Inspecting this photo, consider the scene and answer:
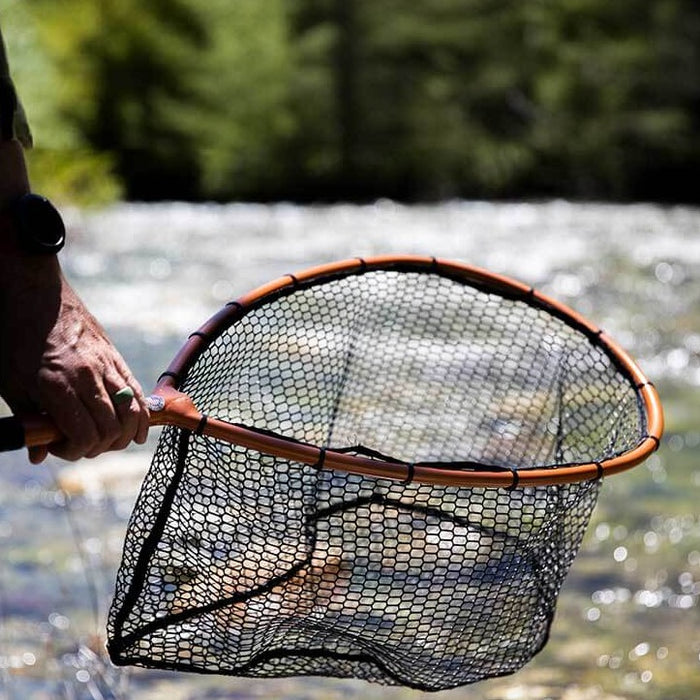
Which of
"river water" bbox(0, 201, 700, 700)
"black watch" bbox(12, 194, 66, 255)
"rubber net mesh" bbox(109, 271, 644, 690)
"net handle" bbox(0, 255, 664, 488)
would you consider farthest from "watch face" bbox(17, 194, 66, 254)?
"river water" bbox(0, 201, 700, 700)

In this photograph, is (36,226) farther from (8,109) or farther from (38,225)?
(8,109)

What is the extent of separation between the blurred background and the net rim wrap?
1269 millimetres

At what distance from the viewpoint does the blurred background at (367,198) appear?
12.4ft

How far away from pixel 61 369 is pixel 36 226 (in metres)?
0.21

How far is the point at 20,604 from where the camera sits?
12.4 ft

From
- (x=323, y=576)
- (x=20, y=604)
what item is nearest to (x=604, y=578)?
(x=20, y=604)

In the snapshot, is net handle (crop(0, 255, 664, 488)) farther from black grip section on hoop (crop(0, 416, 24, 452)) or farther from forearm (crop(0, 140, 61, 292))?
forearm (crop(0, 140, 61, 292))

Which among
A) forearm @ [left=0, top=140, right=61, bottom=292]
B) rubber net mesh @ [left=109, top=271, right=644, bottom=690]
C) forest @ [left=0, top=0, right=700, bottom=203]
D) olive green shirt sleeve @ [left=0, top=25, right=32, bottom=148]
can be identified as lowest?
forest @ [left=0, top=0, right=700, bottom=203]

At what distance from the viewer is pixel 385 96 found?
30703 millimetres

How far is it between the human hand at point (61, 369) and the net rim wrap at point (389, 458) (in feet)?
0.82

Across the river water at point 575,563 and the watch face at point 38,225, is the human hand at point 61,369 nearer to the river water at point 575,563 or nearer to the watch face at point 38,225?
the watch face at point 38,225

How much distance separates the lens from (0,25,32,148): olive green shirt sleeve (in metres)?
1.68

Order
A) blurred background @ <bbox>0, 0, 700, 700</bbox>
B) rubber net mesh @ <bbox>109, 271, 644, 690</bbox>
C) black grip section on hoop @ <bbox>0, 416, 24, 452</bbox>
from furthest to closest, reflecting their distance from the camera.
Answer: blurred background @ <bbox>0, 0, 700, 700</bbox> < rubber net mesh @ <bbox>109, 271, 644, 690</bbox> < black grip section on hoop @ <bbox>0, 416, 24, 452</bbox>

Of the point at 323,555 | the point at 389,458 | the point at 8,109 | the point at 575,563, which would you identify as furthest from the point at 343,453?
the point at 575,563
